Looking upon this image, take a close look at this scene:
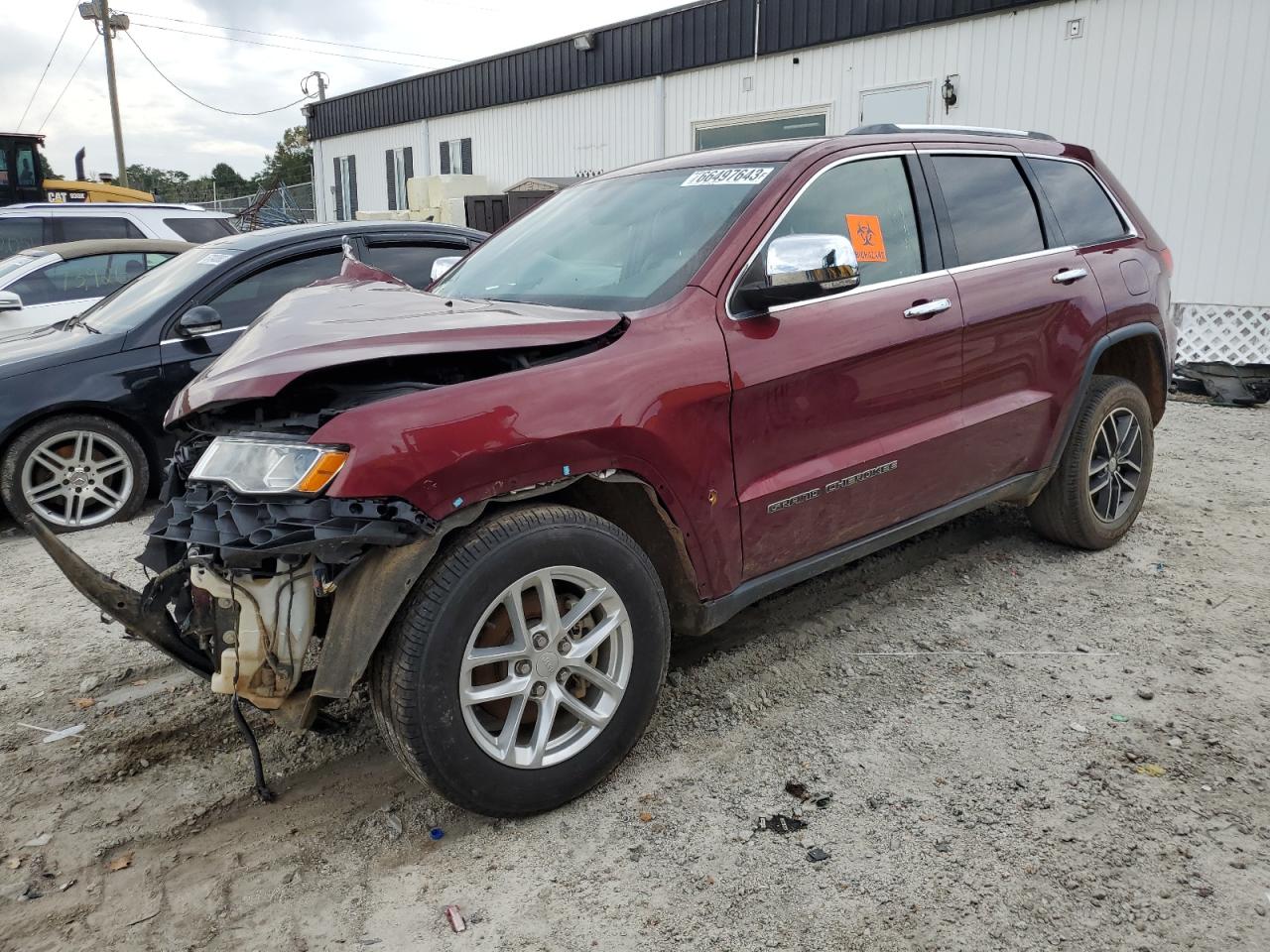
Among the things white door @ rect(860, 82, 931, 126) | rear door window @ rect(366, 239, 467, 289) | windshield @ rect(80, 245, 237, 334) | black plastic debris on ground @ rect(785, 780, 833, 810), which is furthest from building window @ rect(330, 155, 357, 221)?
black plastic debris on ground @ rect(785, 780, 833, 810)

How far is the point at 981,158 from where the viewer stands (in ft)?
12.9

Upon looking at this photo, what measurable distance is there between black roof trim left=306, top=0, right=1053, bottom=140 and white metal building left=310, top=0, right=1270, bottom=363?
3 cm

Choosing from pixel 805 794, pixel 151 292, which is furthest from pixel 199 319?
pixel 805 794

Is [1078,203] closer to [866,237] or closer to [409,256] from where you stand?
[866,237]

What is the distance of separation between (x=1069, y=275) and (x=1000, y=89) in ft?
29.7

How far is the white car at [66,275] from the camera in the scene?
22.4ft

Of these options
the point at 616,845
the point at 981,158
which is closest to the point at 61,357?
the point at 616,845

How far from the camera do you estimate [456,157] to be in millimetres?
22922

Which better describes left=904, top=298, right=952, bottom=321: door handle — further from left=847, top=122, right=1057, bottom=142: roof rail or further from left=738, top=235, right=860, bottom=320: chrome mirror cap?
left=847, top=122, right=1057, bottom=142: roof rail

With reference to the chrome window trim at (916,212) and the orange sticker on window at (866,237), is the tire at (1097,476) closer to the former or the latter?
the chrome window trim at (916,212)

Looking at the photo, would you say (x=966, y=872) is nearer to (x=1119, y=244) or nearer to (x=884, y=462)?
(x=884, y=462)

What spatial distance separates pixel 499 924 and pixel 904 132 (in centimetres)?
319

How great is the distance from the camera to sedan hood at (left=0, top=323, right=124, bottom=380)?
17.0 feet

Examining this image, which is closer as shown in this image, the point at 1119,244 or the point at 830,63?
the point at 1119,244
